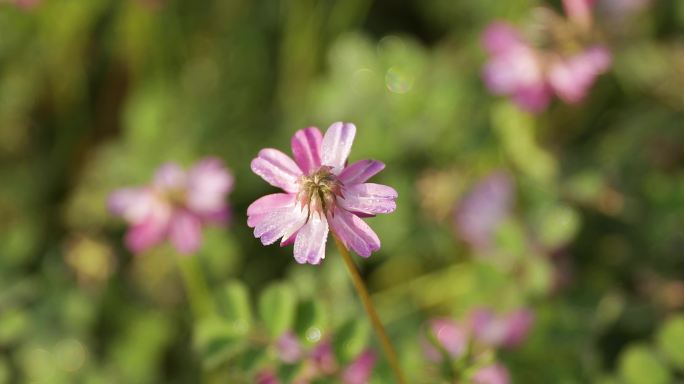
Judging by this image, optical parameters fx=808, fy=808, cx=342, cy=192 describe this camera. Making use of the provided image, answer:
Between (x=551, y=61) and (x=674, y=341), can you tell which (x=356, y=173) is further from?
(x=551, y=61)

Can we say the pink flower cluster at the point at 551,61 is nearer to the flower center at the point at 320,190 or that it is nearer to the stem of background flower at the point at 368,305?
the stem of background flower at the point at 368,305

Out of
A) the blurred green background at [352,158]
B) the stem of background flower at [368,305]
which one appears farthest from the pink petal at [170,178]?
the stem of background flower at [368,305]

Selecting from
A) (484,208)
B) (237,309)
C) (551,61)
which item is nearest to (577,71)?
(551,61)

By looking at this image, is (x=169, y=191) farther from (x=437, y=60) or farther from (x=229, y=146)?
(x=437, y=60)

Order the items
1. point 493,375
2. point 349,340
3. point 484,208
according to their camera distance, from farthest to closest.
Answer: point 484,208 → point 493,375 → point 349,340

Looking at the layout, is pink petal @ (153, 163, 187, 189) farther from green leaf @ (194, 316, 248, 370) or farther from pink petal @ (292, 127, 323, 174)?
pink petal @ (292, 127, 323, 174)

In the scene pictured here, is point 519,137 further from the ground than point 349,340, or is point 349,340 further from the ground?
point 519,137

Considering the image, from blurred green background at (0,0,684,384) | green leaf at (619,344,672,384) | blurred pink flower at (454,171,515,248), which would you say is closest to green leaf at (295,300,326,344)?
blurred green background at (0,0,684,384)

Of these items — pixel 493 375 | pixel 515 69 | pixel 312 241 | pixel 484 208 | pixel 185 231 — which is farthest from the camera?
pixel 484 208
